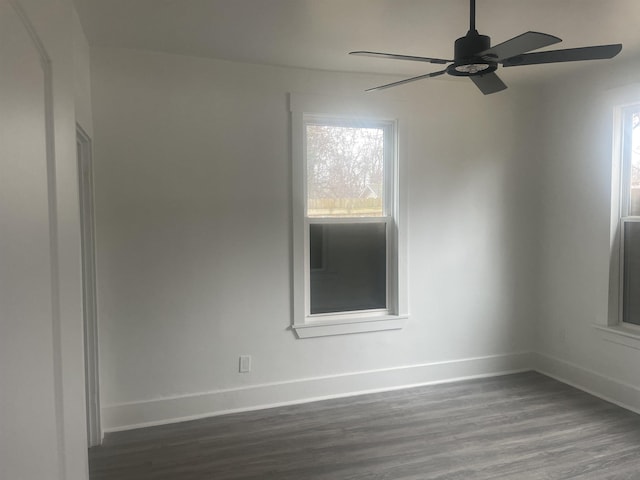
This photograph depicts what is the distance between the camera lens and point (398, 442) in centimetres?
313

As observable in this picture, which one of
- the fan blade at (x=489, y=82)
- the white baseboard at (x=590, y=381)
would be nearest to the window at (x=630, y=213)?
the white baseboard at (x=590, y=381)

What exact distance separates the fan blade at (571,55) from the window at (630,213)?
191 centimetres

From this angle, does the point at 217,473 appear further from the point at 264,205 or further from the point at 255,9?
the point at 255,9

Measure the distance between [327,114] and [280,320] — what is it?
165 cm

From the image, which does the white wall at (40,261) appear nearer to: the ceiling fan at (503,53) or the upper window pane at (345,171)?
the ceiling fan at (503,53)

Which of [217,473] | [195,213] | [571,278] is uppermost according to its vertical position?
[195,213]

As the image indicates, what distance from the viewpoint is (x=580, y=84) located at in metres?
3.96

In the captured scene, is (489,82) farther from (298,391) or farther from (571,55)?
(298,391)

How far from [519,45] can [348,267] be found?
236 centimetres

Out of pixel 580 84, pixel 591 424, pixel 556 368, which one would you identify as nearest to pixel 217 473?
pixel 591 424

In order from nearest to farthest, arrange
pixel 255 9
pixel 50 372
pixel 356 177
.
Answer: pixel 50 372 → pixel 255 9 → pixel 356 177

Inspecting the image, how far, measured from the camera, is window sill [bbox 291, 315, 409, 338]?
377 cm

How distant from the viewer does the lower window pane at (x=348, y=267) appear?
3902 mm

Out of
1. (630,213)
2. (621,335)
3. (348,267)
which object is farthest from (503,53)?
(621,335)
